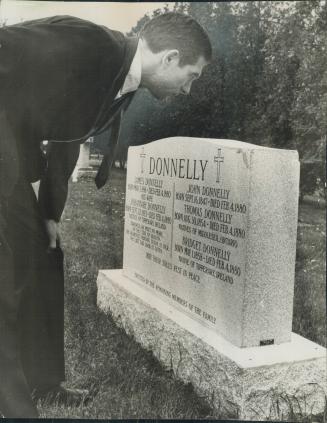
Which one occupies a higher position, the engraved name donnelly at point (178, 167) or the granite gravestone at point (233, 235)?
the engraved name donnelly at point (178, 167)

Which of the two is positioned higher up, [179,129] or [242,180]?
[179,129]

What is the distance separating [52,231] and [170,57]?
150 centimetres

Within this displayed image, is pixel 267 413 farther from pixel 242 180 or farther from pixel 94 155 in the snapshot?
pixel 94 155

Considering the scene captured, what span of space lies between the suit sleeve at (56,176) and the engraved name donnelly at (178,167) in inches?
29.1

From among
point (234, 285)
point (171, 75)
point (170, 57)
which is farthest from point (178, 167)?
point (234, 285)

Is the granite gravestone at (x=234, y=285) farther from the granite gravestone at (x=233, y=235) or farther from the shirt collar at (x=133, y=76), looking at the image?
the shirt collar at (x=133, y=76)

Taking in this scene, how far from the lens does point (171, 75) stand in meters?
3.49

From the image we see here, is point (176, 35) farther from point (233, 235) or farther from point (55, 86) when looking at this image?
point (233, 235)

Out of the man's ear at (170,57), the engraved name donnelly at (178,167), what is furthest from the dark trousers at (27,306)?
the man's ear at (170,57)

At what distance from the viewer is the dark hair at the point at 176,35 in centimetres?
338

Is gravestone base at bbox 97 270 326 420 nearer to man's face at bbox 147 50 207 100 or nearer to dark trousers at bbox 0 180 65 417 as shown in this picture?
dark trousers at bbox 0 180 65 417

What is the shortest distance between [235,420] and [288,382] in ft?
1.30

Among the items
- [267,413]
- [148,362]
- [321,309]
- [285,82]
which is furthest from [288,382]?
[285,82]

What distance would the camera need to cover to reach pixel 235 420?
291 centimetres
